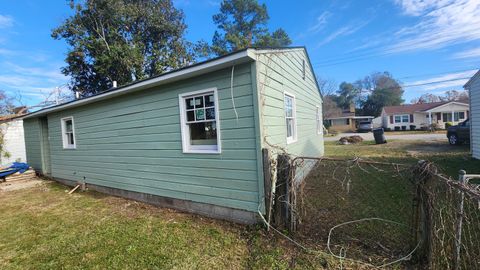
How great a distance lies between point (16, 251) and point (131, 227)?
5.36 ft

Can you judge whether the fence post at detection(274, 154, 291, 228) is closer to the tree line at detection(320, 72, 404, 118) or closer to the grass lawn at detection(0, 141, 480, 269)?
the grass lawn at detection(0, 141, 480, 269)

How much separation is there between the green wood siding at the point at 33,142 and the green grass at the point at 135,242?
A: 5.79 metres

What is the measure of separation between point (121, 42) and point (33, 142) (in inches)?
432

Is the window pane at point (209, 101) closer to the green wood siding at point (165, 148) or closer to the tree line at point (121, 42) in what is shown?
→ the green wood siding at point (165, 148)

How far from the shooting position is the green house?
12.9 feet

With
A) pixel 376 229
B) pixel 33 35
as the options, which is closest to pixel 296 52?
pixel 376 229

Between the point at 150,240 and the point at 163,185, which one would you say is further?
the point at 163,185

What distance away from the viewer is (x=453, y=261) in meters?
2.44

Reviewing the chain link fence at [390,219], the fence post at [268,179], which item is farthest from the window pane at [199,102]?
the chain link fence at [390,219]

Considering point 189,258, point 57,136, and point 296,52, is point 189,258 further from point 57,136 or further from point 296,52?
point 57,136

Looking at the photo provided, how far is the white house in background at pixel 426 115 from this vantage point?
30.6 meters

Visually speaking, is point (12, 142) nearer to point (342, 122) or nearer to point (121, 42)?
point (121, 42)

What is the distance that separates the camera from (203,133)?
474 cm

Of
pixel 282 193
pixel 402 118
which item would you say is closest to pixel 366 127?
pixel 402 118
